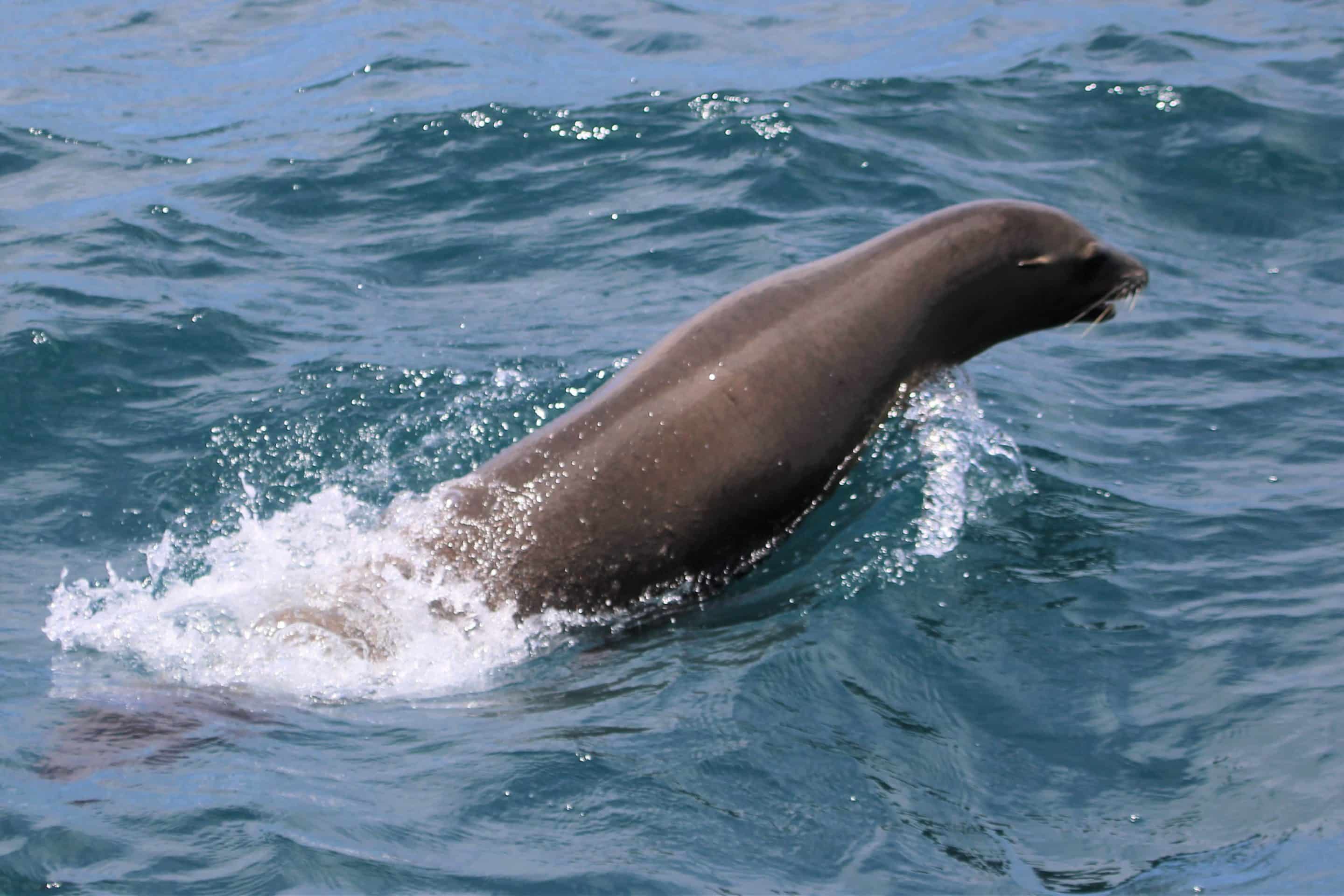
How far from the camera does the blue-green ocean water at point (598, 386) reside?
553 cm

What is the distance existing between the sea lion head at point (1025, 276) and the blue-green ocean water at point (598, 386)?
1.15 ft

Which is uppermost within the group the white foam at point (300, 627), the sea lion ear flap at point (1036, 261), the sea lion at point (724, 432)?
the sea lion ear flap at point (1036, 261)

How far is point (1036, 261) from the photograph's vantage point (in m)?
8.38

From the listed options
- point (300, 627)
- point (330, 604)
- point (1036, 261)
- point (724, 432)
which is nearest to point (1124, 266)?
point (1036, 261)

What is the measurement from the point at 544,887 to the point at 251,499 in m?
4.41

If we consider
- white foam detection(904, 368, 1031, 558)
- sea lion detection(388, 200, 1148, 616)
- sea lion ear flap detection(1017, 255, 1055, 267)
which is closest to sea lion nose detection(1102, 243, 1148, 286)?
sea lion ear flap detection(1017, 255, 1055, 267)

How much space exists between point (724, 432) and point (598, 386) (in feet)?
8.12

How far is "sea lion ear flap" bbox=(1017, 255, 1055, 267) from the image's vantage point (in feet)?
27.4

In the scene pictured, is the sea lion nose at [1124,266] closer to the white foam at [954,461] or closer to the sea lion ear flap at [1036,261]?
the sea lion ear flap at [1036,261]

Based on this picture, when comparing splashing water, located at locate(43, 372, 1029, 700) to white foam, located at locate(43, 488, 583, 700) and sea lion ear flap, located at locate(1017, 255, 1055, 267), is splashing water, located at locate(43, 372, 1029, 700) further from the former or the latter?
sea lion ear flap, located at locate(1017, 255, 1055, 267)

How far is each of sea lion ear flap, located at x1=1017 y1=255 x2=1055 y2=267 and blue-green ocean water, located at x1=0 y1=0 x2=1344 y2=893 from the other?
2.26 feet

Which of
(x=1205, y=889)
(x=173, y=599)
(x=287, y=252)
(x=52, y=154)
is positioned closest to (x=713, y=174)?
(x=287, y=252)

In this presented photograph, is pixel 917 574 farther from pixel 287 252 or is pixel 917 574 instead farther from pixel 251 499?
pixel 287 252

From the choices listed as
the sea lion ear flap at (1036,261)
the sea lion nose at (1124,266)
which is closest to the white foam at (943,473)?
the sea lion ear flap at (1036,261)
